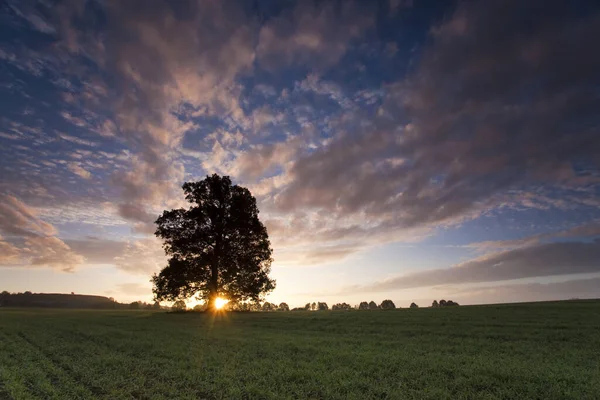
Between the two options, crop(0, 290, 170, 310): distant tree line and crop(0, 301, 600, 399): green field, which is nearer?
crop(0, 301, 600, 399): green field

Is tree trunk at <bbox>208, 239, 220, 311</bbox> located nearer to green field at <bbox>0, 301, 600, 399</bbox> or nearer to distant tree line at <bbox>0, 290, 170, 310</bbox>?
green field at <bbox>0, 301, 600, 399</bbox>

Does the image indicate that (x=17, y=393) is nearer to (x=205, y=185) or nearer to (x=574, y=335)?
(x=574, y=335)

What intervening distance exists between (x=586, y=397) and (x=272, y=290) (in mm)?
45689

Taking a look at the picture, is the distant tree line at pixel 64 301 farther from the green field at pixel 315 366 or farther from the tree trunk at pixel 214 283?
the green field at pixel 315 366

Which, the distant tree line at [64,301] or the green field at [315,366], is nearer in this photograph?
the green field at [315,366]

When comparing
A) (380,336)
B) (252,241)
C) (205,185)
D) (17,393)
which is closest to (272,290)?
(252,241)

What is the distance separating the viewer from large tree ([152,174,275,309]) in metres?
49.1

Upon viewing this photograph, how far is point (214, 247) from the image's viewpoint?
165ft

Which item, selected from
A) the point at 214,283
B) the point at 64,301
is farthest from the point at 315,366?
the point at 64,301

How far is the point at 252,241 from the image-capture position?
2044 inches

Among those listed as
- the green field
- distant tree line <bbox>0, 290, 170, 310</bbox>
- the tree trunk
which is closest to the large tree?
the tree trunk

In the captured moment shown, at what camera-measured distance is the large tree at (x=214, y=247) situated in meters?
49.1

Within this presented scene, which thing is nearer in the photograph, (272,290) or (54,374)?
(54,374)

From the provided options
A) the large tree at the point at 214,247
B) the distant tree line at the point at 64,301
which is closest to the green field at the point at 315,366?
→ the large tree at the point at 214,247
